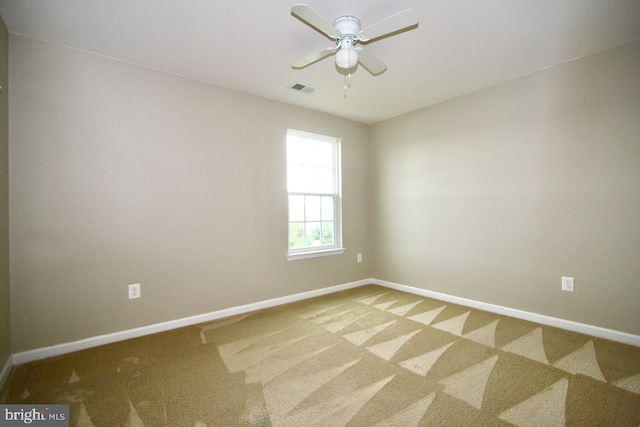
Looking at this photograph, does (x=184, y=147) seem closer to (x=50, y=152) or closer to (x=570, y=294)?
(x=50, y=152)

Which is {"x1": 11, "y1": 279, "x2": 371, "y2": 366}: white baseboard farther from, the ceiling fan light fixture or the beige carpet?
the ceiling fan light fixture

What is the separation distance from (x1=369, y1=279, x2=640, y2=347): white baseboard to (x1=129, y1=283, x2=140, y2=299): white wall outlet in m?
3.18

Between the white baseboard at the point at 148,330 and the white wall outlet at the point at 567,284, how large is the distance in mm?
2551

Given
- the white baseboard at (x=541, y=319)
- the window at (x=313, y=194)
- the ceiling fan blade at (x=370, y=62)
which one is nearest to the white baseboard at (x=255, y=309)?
the white baseboard at (x=541, y=319)

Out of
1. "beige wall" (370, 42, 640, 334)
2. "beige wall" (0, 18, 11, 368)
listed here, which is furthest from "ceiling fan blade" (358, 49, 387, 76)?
"beige wall" (0, 18, 11, 368)

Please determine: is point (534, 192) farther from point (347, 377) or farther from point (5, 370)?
point (5, 370)

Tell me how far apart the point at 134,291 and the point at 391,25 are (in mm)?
2903

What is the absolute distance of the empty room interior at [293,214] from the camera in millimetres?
1802

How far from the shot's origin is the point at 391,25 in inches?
64.9

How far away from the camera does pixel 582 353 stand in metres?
2.16

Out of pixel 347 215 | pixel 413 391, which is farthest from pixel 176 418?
pixel 347 215

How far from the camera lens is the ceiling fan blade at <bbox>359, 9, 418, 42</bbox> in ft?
5.05

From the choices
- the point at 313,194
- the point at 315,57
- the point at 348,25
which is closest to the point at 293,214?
the point at 313,194

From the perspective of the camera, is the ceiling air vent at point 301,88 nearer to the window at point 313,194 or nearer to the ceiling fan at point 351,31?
the window at point 313,194
